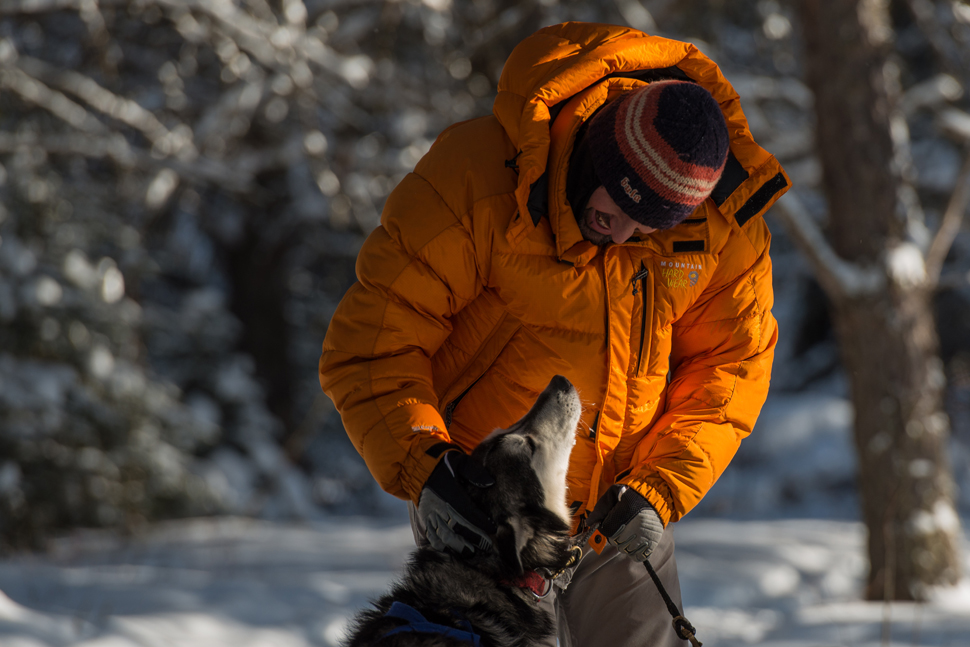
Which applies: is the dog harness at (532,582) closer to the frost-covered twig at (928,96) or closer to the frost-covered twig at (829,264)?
the frost-covered twig at (829,264)

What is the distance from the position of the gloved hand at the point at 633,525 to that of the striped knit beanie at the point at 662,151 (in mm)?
784

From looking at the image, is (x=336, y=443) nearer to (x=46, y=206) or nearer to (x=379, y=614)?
(x=46, y=206)

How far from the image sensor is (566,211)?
7.39ft

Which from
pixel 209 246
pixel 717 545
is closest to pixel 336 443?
pixel 209 246

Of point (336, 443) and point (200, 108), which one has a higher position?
point (200, 108)

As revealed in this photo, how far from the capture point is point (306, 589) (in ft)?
18.3

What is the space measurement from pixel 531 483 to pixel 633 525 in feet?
1.01

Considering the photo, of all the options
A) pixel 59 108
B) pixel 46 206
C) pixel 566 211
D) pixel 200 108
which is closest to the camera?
pixel 566 211

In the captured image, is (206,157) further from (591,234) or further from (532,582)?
(532,582)

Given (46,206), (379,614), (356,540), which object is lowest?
(379,614)

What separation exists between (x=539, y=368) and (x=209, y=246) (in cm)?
1379

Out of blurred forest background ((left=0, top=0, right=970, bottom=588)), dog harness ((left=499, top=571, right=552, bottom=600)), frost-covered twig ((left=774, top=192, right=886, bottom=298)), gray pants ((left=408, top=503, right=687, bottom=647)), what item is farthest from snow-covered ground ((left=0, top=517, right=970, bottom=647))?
dog harness ((left=499, top=571, right=552, bottom=600))

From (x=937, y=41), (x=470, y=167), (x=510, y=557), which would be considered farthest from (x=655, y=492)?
(x=937, y=41)

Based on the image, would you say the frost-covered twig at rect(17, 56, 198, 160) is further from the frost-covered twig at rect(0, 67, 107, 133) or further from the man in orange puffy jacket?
the man in orange puffy jacket
